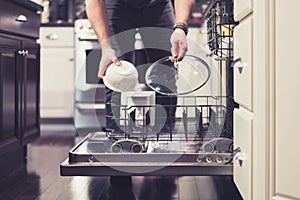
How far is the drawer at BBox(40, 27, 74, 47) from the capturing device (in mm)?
3676

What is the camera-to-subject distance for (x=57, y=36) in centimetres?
368

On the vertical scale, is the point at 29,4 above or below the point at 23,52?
above

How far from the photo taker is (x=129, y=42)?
1.86 meters

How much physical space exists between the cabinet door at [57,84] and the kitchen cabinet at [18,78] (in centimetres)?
130

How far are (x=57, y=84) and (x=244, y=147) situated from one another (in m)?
2.81

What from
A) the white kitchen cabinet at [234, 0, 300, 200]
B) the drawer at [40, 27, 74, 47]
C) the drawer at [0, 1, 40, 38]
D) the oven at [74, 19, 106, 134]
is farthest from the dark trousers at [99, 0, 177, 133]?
the drawer at [40, 27, 74, 47]

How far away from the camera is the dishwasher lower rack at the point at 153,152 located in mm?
1380

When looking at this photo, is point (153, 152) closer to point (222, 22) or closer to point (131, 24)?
point (222, 22)

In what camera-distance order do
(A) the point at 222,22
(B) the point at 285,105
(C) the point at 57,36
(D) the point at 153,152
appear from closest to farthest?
(B) the point at 285,105 → (D) the point at 153,152 → (A) the point at 222,22 → (C) the point at 57,36

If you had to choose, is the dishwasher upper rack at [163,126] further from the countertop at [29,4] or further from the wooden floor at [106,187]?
the countertop at [29,4]

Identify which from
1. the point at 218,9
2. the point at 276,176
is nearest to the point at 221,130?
the point at 218,9

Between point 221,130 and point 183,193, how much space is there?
247 mm

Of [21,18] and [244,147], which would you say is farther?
[21,18]

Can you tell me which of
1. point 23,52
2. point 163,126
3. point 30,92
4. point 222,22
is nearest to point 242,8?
point 222,22
